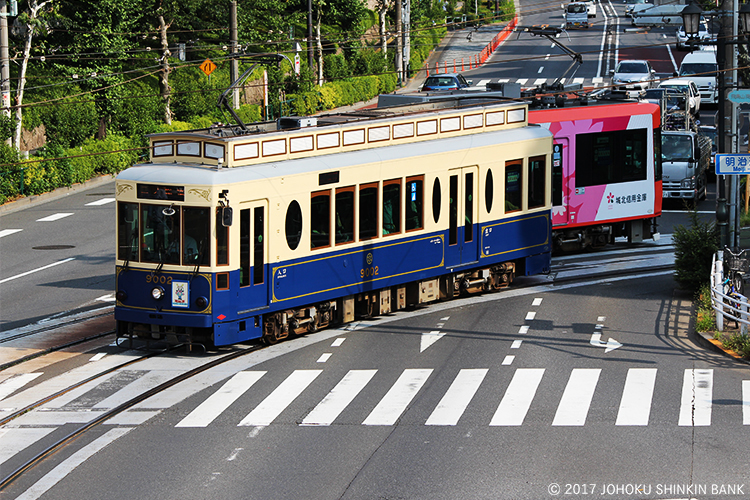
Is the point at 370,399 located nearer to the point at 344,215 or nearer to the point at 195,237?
the point at 195,237

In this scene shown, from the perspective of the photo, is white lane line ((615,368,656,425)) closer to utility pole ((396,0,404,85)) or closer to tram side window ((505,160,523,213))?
tram side window ((505,160,523,213))

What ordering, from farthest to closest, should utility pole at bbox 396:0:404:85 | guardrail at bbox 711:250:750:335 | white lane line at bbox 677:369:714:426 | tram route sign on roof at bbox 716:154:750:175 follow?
utility pole at bbox 396:0:404:85 → tram route sign on roof at bbox 716:154:750:175 → guardrail at bbox 711:250:750:335 → white lane line at bbox 677:369:714:426

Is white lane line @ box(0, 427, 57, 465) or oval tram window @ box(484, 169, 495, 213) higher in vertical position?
oval tram window @ box(484, 169, 495, 213)

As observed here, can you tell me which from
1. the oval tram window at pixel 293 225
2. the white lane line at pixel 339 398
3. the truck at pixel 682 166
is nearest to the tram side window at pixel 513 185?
the oval tram window at pixel 293 225

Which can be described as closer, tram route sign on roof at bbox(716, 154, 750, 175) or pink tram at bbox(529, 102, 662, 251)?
tram route sign on roof at bbox(716, 154, 750, 175)

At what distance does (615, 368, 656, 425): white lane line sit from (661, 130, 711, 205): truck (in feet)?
62.8

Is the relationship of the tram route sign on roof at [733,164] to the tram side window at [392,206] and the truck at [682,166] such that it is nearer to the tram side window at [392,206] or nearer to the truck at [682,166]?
the tram side window at [392,206]

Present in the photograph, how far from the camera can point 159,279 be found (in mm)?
18078

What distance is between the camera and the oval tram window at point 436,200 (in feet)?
71.6

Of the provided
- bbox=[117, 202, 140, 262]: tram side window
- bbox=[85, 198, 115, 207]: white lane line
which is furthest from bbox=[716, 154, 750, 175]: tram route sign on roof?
bbox=[85, 198, 115, 207]: white lane line

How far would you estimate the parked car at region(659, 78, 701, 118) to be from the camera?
4840 cm

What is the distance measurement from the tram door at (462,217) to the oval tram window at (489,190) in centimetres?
35

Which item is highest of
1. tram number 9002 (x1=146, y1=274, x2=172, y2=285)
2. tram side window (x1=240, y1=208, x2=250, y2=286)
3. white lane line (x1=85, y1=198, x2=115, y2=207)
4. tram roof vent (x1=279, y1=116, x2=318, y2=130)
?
tram roof vent (x1=279, y1=116, x2=318, y2=130)

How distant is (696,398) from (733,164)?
6.32m
